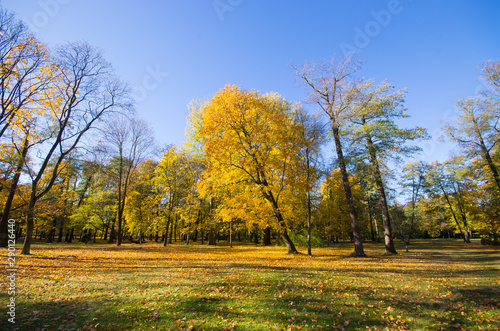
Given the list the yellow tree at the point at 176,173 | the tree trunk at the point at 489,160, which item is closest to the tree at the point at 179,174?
the yellow tree at the point at 176,173

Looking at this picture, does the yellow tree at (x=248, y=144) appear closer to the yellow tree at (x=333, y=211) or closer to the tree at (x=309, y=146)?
the tree at (x=309, y=146)

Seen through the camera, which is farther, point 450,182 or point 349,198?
point 450,182

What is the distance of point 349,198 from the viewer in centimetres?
1595

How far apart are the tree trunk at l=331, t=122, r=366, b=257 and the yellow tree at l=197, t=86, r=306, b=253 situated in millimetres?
3434

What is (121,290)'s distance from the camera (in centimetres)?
607

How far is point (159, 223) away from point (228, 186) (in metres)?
Result: 16.9

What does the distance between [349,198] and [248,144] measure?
331 inches

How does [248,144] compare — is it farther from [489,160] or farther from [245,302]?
[489,160]

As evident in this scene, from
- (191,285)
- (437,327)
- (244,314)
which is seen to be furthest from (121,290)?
(437,327)

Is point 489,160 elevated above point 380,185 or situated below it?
above

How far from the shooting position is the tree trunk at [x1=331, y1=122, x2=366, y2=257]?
15391 mm

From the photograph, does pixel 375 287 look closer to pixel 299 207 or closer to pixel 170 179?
pixel 299 207

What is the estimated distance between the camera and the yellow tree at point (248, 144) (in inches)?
594

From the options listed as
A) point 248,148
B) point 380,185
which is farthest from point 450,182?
point 248,148
